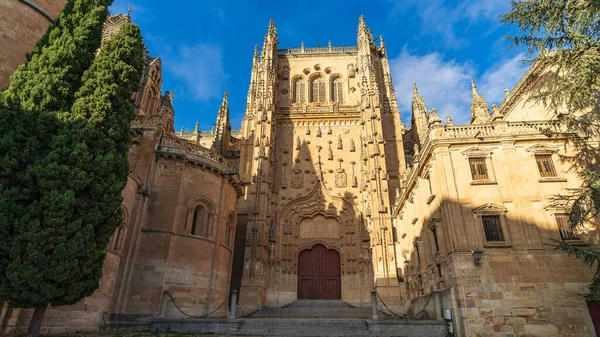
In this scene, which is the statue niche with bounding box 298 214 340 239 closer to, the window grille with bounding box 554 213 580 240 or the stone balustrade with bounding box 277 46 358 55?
the window grille with bounding box 554 213 580 240

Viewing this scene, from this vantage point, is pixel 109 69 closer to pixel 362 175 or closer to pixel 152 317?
pixel 152 317

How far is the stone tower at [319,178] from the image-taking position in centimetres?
2447

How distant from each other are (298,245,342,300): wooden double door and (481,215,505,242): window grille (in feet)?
45.8

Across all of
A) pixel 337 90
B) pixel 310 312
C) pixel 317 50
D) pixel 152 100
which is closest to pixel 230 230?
pixel 310 312

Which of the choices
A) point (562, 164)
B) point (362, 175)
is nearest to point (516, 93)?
point (562, 164)

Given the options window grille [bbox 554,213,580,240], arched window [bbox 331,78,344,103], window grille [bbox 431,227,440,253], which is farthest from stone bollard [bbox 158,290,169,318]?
arched window [bbox 331,78,344,103]

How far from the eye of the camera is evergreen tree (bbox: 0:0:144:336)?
28.6 feet

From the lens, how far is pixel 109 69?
1134 cm

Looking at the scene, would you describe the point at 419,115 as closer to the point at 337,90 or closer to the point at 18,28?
the point at 337,90

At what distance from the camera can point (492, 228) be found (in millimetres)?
A: 13992

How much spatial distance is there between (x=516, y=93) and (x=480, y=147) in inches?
321

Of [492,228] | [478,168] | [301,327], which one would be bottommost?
[301,327]

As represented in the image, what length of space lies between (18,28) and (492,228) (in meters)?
21.7

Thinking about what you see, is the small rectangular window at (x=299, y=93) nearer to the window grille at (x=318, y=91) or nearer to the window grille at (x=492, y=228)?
the window grille at (x=318, y=91)
